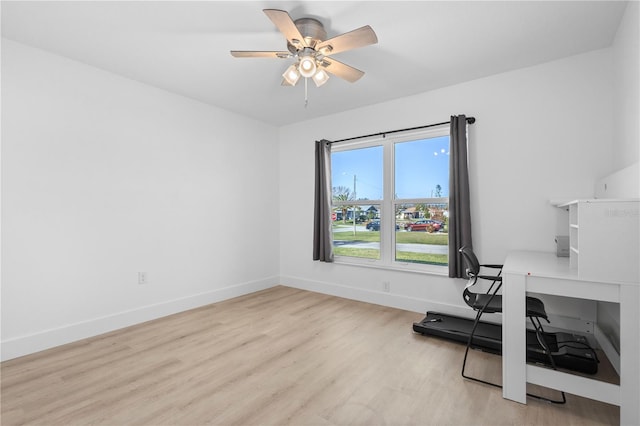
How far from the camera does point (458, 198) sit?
3.27 meters

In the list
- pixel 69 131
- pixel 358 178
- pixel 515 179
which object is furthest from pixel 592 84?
pixel 69 131

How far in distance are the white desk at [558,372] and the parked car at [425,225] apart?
1.53 meters

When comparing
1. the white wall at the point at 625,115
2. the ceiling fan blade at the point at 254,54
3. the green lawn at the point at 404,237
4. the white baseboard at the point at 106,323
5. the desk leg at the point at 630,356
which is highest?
the ceiling fan blade at the point at 254,54

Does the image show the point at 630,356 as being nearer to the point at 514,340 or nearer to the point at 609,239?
the point at 514,340

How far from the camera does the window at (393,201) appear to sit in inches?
144

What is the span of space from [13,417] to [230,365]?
127 cm

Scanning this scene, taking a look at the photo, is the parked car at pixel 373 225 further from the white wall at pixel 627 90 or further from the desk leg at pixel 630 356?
the desk leg at pixel 630 356

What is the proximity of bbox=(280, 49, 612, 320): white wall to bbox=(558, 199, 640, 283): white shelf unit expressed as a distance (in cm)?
131

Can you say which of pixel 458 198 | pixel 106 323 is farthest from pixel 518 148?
pixel 106 323

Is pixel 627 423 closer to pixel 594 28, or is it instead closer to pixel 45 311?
pixel 594 28

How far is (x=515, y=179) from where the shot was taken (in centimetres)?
308

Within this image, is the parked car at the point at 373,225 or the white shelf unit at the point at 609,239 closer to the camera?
the white shelf unit at the point at 609,239

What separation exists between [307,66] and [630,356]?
273 cm

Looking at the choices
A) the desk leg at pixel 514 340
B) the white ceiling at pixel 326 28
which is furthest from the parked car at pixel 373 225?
the desk leg at pixel 514 340
